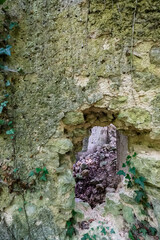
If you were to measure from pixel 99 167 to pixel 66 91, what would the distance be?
262cm

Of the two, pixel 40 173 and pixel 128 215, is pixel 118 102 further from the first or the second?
pixel 128 215

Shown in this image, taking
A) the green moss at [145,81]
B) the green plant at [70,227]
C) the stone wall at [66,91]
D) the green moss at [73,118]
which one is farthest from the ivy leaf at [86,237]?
the green moss at [145,81]

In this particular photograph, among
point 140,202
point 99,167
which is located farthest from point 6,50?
point 99,167

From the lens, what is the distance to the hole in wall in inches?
103

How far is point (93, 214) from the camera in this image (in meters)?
2.07

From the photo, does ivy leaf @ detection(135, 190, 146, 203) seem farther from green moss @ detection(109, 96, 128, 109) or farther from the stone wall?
green moss @ detection(109, 96, 128, 109)

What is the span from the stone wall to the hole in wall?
94cm

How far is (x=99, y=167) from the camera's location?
3.51 metres

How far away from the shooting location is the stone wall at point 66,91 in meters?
1.37

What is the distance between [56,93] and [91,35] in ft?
2.43

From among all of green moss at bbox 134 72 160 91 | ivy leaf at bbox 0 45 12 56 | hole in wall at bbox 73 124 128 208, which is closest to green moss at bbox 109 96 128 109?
green moss at bbox 134 72 160 91

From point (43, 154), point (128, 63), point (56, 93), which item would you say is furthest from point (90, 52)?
point (43, 154)

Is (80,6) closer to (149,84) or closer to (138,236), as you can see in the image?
(149,84)

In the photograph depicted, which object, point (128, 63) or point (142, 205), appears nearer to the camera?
point (128, 63)
